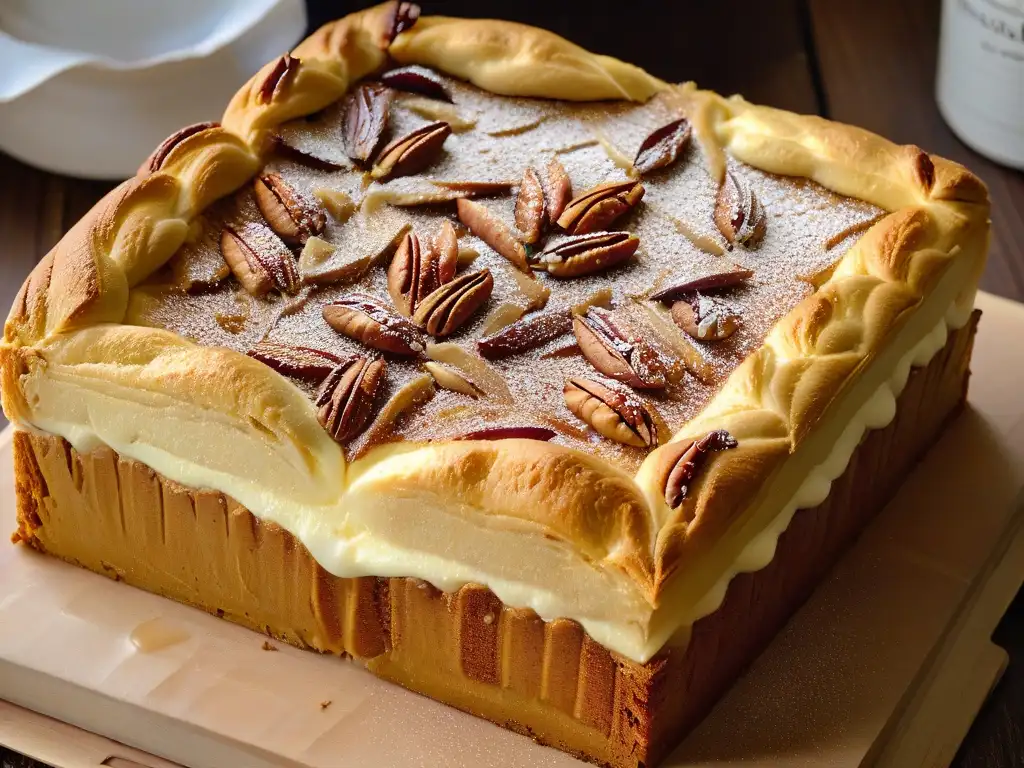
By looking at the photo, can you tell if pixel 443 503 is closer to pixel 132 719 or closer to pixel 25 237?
pixel 132 719

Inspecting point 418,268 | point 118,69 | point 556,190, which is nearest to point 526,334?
point 418,268

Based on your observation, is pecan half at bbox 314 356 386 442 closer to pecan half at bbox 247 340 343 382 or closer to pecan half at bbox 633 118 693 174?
pecan half at bbox 247 340 343 382

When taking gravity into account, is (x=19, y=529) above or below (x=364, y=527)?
below

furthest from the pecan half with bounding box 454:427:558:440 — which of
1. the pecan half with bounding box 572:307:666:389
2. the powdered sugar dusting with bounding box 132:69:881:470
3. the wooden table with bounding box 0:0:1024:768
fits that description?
the wooden table with bounding box 0:0:1024:768

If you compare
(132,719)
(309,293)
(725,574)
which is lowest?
(132,719)

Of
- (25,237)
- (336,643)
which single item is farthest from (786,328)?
(25,237)

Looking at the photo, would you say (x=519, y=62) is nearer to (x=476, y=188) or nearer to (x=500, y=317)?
(x=476, y=188)

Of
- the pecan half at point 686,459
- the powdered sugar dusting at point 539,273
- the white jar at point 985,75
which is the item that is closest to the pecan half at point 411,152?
the powdered sugar dusting at point 539,273
